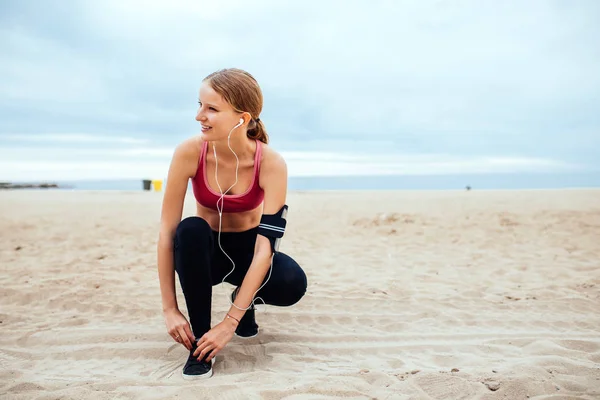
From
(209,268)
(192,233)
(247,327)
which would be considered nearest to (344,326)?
(247,327)

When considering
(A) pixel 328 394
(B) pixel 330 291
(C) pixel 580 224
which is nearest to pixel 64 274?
(B) pixel 330 291

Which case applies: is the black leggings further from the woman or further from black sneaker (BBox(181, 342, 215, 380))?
black sneaker (BBox(181, 342, 215, 380))

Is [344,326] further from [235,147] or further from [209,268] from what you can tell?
[235,147]

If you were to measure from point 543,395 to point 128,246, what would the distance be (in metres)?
5.21

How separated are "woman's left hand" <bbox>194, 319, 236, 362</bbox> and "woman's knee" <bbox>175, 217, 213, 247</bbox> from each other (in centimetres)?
42

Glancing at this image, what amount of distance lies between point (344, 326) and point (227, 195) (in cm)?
126

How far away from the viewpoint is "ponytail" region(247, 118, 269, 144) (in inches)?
96.3

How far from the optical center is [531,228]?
285 inches

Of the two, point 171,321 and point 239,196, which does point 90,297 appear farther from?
point 239,196

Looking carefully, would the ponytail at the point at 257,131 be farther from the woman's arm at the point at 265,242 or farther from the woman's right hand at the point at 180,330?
the woman's right hand at the point at 180,330

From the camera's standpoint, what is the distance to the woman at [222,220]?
2197 millimetres

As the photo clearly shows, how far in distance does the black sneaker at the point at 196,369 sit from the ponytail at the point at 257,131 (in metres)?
1.14

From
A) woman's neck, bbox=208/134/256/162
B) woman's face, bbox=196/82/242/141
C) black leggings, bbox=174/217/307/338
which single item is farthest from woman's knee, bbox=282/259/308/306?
woman's face, bbox=196/82/242/141

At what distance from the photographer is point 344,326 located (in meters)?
3.06
